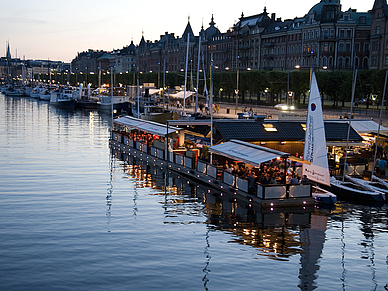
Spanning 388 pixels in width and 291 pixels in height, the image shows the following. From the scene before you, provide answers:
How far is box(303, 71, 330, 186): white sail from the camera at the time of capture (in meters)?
34.7

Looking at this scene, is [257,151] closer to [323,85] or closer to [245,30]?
[323,85]

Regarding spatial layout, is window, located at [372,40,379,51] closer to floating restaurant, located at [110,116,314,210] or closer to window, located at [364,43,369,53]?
window, located at [364,43,369,53]

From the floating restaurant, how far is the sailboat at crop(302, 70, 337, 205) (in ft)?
4.01

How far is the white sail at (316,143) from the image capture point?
34666 mm

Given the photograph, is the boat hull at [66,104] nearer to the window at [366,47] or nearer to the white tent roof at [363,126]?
the window at [366,47]

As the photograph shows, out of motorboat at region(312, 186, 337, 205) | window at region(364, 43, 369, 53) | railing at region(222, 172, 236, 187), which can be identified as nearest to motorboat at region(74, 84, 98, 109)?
window at region(364, 43, 369, 53)

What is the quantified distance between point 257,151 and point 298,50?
4280 inches

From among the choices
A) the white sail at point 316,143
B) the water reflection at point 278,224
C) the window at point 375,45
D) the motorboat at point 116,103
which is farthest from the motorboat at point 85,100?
the white sail at point 316,143

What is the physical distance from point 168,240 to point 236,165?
38.1 ft

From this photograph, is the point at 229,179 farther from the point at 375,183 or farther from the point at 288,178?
the point at 375,183

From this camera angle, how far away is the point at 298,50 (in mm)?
137375

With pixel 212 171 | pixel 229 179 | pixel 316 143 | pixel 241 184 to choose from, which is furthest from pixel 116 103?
pixel 241 184

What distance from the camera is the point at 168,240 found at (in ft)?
84.7

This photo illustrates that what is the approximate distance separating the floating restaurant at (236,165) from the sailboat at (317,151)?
122 centimetres
